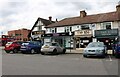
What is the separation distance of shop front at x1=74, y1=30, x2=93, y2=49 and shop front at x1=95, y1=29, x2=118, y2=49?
1.38 m

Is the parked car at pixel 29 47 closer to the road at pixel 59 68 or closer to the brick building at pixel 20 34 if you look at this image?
the road at pixel 59 68

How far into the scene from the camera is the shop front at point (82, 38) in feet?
115

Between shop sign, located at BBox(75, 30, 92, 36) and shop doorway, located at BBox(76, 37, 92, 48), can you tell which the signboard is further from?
shop doorway, located at BBox(76, 37, 92, 48)

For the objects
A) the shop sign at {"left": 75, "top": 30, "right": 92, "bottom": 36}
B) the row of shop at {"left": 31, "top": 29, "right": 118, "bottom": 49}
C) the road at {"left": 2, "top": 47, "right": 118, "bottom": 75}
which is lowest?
the road at {"left": 2, "top": 47, "right": 118, "bottom": 75}

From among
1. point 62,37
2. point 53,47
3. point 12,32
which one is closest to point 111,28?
point 62,37

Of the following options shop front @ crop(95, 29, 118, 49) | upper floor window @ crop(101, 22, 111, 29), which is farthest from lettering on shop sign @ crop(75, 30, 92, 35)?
upper floor window @ crop(101, 22, 111, 29)

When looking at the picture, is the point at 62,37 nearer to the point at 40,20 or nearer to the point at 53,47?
the point at 40,20

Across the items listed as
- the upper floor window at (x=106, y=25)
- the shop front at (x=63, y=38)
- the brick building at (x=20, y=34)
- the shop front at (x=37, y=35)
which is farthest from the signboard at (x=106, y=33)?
the brick building at (x=20, y=34)

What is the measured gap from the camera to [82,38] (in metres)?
35.9

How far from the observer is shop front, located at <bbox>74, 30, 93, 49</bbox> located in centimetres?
3491

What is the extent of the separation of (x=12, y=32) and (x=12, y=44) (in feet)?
177

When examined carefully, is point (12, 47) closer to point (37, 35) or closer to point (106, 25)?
point (106, 25)

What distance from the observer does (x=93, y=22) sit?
34.6 metres

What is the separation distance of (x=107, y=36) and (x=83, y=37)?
14.4 feet
